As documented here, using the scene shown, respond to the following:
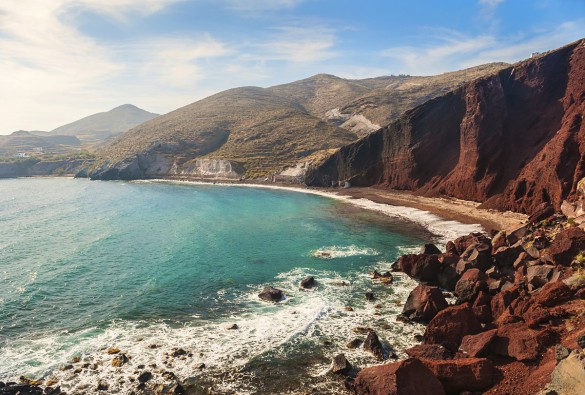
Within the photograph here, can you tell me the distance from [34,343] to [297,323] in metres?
16.0

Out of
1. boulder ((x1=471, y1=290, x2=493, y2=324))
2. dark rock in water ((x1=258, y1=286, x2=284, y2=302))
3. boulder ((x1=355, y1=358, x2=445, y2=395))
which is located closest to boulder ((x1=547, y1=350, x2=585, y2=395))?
boulder ((x1=355, y1=358, x2=445, y2=395))

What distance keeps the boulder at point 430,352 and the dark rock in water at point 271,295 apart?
11316mm

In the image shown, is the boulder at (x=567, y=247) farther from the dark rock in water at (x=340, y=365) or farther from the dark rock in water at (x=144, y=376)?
the dark rock in water at (x=144, y=376)

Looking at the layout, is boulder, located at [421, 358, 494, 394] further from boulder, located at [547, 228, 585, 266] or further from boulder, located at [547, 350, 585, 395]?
boulder, located at [547, 228, 585, 266]

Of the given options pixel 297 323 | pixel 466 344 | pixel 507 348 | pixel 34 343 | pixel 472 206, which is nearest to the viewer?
pixel 507 348

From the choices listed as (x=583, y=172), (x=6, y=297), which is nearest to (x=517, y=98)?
(x=583, y=172)

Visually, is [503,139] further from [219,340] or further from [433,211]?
[219,340]

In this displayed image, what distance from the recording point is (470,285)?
83.6ft

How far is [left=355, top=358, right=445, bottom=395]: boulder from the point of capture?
14.3m

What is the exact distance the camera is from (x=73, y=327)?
2386 centimetres

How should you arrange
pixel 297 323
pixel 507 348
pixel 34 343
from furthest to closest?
1. pixel 297 323
2. pixel 34 343
3. pixel 507 348

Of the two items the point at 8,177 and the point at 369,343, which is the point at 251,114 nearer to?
the point at 8,177

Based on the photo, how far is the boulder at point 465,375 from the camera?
49.5 feet

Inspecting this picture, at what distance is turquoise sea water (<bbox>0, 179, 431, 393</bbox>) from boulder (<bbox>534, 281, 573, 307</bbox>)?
7252 millimetres
